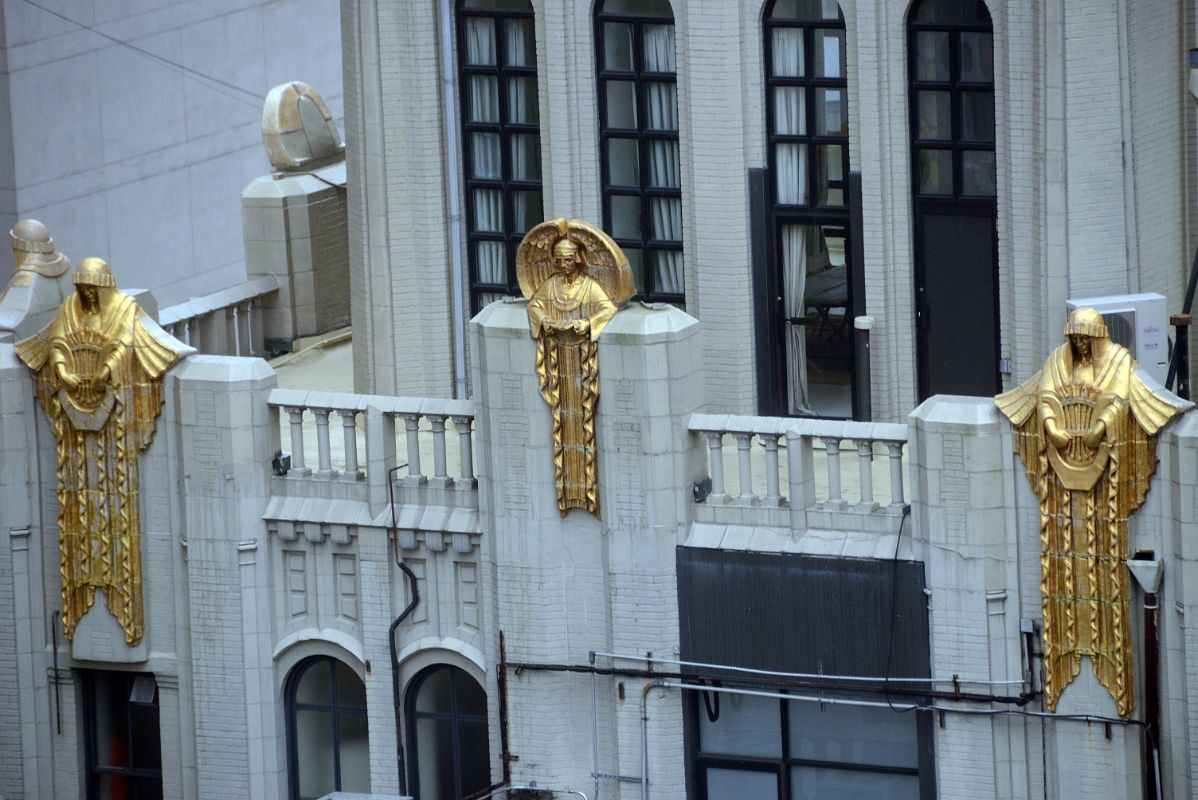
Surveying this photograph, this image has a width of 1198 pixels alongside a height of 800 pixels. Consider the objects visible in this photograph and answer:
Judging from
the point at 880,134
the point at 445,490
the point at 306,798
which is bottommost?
the point at 306,798

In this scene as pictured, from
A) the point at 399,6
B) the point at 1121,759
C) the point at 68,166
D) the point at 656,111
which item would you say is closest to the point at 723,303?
the point at 656,111

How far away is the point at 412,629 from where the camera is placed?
4419 cm

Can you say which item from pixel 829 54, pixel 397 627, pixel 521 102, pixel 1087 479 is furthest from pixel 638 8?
pixel 1087 479

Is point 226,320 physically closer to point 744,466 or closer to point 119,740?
point 119,740

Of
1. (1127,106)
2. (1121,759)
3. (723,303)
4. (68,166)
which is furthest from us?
(68,166)

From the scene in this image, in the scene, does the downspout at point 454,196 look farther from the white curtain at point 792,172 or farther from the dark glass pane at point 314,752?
the dark glass pane at point 314,752

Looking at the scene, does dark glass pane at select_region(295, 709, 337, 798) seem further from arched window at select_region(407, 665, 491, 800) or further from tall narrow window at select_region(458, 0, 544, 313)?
tall narrow window at select_region(458, 0, 544, 313)

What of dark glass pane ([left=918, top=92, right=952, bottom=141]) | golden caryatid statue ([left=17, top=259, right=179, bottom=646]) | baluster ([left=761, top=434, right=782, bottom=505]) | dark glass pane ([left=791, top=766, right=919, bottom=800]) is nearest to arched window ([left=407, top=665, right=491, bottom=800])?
golden caryatid statue ([left=17, top=259, right=179, bottom=646])

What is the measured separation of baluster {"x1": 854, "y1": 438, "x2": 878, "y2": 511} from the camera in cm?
4147

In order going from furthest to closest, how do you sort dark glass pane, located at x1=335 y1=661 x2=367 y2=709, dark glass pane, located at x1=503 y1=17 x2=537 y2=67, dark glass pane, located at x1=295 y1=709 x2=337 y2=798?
dark glass pane, located at x1=503 y1=17 x2=537 y2=67, dark glass pane, located at x1=295 y1=709 x2=337 y2=798, dark glass pane, located at x1=335 y1=661 x2=367 y2=709

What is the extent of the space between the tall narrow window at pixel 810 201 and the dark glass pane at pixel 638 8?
4.66 ft

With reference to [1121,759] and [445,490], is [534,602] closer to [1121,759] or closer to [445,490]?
[445,490]

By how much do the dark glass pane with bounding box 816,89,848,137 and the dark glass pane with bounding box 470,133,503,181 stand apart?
457cm

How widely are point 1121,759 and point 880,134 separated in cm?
899
